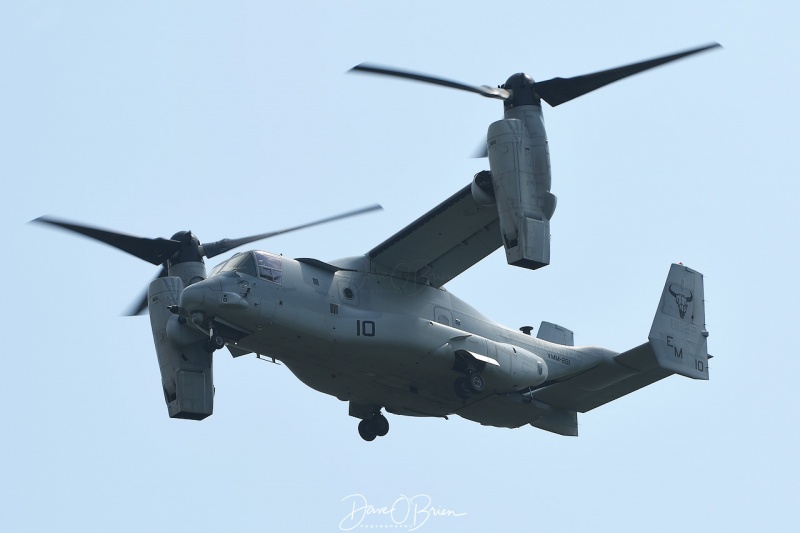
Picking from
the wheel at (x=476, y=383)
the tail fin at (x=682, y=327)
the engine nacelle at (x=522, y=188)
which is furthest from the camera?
the tail fin at (x=682, y=327)

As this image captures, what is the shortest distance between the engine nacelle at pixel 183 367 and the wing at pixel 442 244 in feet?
13.6

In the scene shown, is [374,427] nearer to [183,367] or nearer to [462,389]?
[462,389]

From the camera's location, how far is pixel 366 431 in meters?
31.9

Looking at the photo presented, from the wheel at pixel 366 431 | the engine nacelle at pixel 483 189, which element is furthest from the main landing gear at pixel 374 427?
the engine nacelle at pixel 483 189

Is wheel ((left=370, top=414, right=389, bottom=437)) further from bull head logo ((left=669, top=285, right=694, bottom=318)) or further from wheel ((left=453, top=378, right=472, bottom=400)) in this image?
bull head logo ((left=669, top=285, right=694, bottom=318))

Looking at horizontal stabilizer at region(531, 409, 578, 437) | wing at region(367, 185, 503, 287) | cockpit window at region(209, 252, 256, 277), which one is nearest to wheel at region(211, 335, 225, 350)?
cockpit window at region(209, 252, 256, 277)

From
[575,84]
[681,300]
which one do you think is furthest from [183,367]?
[681,300]

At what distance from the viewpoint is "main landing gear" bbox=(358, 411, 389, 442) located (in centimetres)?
3184

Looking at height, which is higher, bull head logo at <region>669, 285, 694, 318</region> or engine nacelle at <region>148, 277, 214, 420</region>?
bull head logo at <region>669, 285, 694, 318</region>

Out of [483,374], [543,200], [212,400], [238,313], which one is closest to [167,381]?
[212,400]

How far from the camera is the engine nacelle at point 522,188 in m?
26.8

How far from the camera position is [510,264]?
87.9ft

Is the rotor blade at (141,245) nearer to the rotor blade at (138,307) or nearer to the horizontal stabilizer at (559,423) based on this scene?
the rotor blade at (138,307)

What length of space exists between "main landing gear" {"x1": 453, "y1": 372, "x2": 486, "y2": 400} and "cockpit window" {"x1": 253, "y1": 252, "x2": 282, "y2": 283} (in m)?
4.18
